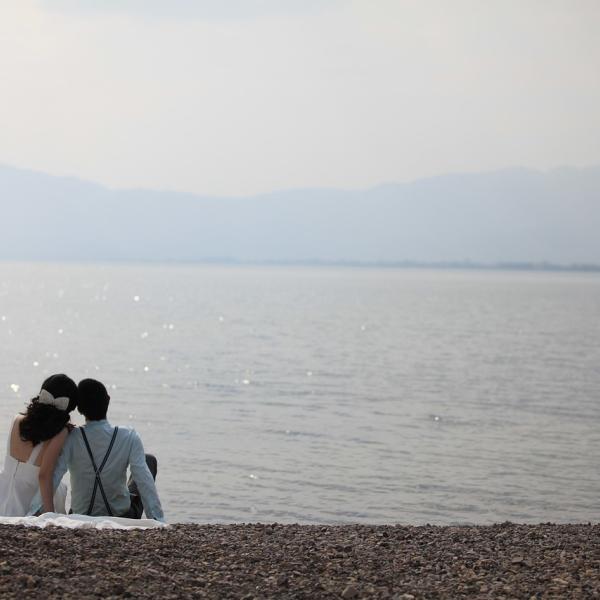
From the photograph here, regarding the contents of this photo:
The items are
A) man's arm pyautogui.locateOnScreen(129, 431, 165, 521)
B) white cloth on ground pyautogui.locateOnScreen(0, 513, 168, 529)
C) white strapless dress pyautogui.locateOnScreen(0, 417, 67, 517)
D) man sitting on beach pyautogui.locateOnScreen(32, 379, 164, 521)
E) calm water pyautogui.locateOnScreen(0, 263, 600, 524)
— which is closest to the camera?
white cloth on ground pyautogui.locateOnScreen(0, 513, 168, 529)

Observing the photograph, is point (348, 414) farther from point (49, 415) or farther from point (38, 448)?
point (49, 415)

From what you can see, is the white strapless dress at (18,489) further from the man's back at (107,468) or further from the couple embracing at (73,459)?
the man's back at (107,468)

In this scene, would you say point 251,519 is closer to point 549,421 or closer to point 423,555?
point 423,555

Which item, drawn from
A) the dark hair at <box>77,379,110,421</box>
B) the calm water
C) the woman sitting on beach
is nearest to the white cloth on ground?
the woman sitting on beach

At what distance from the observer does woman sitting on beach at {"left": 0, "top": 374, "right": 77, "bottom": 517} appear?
9.15 metres

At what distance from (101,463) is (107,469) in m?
0.08

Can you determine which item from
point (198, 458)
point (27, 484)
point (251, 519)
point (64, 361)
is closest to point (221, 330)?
point (64, 361)

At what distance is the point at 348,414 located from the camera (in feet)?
92.9

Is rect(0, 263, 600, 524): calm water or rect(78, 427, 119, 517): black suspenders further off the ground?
rect(78, 427, 119, 517): black suspenders

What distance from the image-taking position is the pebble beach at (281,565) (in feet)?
23.8

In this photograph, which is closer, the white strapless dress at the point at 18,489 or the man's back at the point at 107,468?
the man's back at the point at 107,468

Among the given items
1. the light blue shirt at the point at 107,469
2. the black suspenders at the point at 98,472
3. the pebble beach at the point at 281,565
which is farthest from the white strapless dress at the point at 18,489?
the pebble beach at the point at 281,565

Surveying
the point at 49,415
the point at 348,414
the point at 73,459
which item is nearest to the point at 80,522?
the point at 73,459

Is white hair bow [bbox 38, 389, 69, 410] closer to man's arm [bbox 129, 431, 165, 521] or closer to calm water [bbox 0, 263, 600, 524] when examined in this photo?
man's arm [bbox 129, 431, 165, 521]
